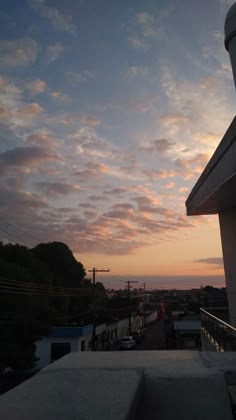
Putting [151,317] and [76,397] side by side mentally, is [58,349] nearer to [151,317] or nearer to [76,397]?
[76,397]

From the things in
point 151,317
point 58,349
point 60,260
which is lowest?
point 151,317

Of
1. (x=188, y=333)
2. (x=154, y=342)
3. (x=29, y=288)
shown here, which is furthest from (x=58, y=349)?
(x=154, y=342)

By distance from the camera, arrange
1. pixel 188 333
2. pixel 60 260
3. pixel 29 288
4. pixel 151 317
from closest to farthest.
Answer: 1. pixel 29 288
2. pixel 188 333
3. pixel 60 260
4. pixel 151 317

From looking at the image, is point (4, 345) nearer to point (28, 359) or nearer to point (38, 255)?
point (28, 359)

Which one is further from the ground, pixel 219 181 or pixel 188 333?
pixel 219 181

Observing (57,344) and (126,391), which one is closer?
(126,391)

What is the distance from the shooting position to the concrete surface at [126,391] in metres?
1.17

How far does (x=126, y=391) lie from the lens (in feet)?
4.34

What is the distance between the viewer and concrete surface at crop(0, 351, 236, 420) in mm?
1173

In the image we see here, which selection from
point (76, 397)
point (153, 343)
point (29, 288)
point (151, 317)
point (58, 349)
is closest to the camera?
point (76, 397)

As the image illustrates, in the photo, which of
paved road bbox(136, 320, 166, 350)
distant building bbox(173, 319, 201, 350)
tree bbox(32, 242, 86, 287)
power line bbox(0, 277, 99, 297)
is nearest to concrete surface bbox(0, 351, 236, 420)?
power line bbox(0, 277, 99, 297)

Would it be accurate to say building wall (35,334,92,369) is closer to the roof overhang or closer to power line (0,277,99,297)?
power line (0,277,99,297)

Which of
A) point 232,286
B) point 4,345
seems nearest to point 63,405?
point 232,286

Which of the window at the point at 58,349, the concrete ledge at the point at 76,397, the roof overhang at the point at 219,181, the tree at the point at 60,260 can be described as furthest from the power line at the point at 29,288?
the concrete ledge at the point at 76,397
